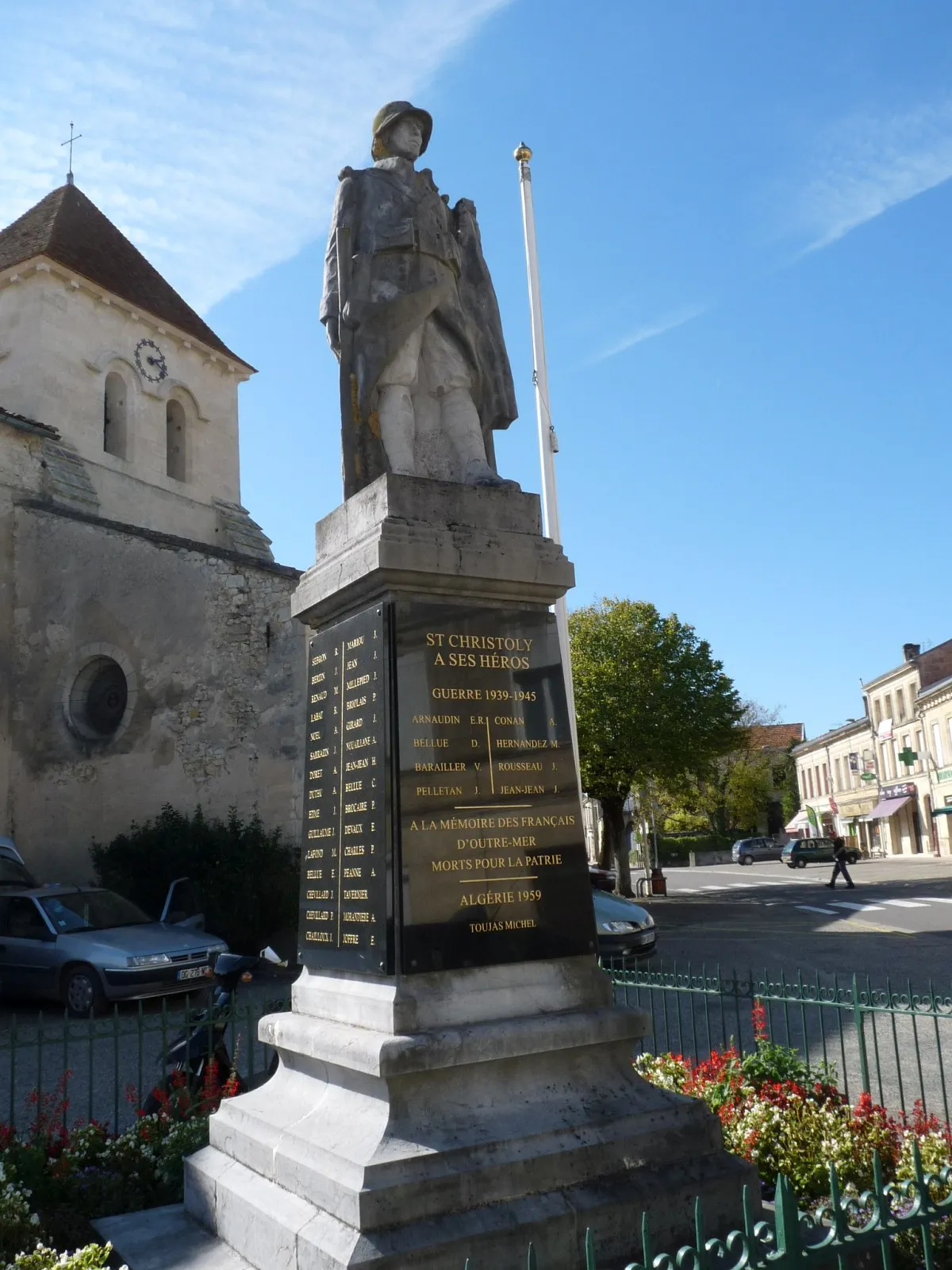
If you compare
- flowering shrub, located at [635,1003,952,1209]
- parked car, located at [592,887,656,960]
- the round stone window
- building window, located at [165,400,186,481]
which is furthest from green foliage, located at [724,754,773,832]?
flowering shrub, located at [635,1003,952,1209]

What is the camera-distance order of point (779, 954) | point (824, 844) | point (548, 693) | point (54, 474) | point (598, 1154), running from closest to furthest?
1. point (598, 1154)
2. point (548, 693)
3. point (779, 954)
4. point (54, 474)
5. point (824, 844)

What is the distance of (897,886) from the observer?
96.7 feet

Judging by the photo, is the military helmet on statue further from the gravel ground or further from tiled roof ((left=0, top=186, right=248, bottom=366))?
tiled roof ((left=0, top=186, right=248, bottom=366))

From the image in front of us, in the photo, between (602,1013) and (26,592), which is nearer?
(602,1013)

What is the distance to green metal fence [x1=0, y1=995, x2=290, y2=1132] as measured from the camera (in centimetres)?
596

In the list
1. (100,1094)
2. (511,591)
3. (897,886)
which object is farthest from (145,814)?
(897,886)

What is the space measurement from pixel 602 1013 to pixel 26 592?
1600 cm

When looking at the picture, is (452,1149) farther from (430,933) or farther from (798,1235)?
(798,1235)

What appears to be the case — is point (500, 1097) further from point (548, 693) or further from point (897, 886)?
point (897, 886)

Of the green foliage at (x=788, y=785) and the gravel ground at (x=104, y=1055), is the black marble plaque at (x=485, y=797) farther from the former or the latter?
the green foliage at (x=788, y=785)

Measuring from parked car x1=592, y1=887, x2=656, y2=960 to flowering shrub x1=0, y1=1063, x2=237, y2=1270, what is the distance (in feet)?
27.8

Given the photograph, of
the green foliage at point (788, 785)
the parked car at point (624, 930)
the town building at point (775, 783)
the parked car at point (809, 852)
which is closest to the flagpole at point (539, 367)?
the parked car at point (624, 930)

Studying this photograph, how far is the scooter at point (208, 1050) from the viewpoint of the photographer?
596 centimetres

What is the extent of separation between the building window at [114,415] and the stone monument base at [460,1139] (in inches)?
803
